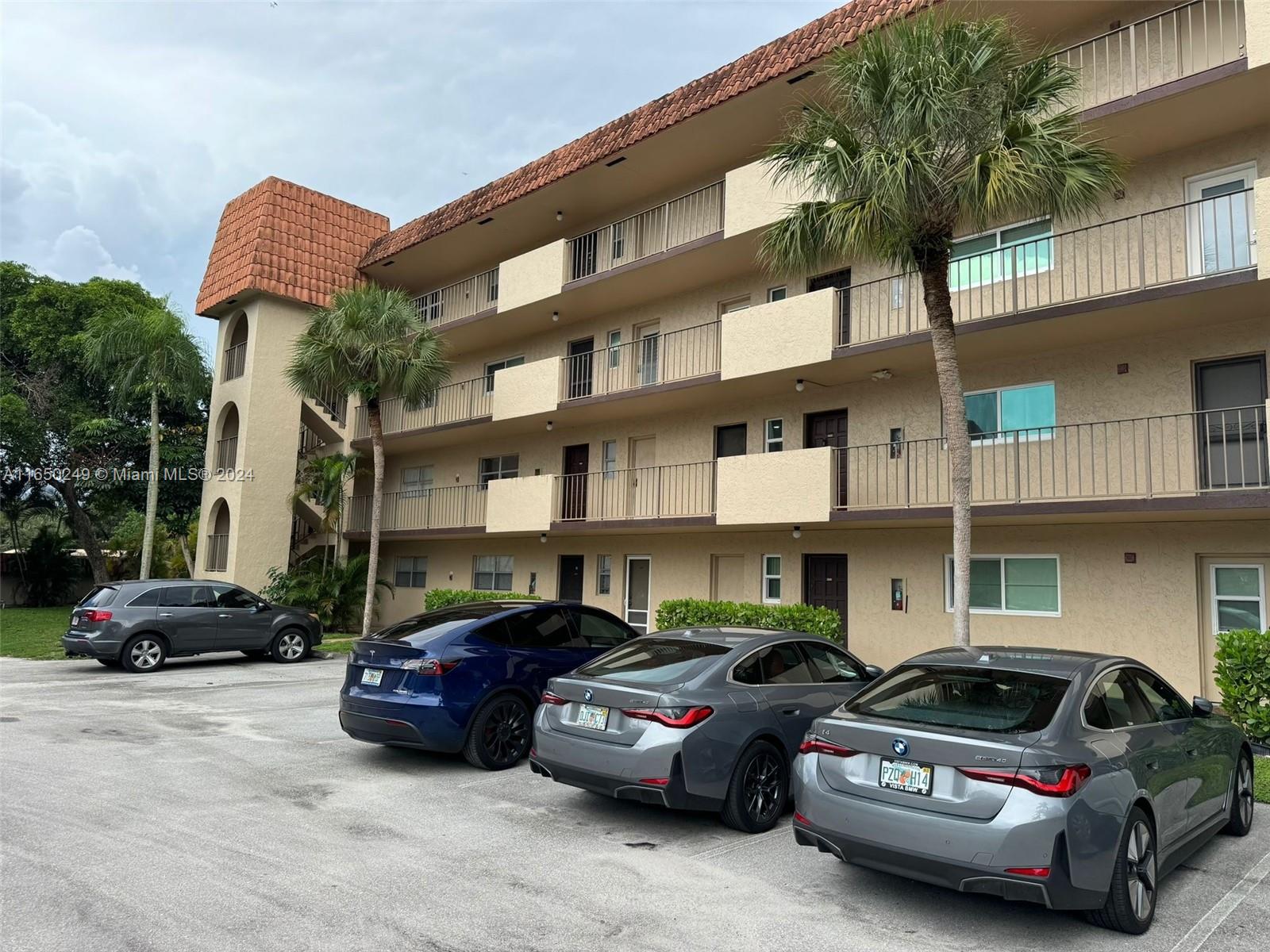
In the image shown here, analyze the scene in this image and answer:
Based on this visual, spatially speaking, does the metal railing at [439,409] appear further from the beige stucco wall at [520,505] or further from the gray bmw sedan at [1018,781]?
the gray bmw sedan at [1018,781]

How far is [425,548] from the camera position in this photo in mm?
26156

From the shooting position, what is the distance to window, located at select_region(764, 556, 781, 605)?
56.1 feet

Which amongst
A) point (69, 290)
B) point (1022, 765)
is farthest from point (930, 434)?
point (69, 290)

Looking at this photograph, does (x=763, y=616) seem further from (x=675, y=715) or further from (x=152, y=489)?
(x=152, y=489)

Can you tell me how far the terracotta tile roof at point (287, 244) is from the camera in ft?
82.7

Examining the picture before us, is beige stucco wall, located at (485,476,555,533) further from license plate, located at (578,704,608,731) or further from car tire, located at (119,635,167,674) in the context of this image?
license plate, located at (578,704,608,731)

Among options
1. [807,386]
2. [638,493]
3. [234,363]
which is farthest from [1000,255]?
[234,363]

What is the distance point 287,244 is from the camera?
2567cm

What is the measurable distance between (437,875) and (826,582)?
11.9 metres

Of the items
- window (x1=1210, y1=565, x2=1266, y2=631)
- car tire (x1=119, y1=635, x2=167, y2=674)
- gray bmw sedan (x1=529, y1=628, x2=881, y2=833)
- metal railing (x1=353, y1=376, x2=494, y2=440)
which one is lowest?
car tire (x1=119, y1=635, x2=167, y2=674)

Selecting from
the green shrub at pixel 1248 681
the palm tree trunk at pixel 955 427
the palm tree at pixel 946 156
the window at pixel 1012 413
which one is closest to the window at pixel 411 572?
the window at pixel 1012 413

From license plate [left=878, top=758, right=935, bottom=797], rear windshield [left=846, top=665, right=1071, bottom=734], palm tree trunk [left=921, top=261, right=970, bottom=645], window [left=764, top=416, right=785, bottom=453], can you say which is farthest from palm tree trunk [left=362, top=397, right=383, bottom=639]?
license plate [left=878, top=758, right=935, bottom=797]

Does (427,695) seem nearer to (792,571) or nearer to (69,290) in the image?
(792,571)

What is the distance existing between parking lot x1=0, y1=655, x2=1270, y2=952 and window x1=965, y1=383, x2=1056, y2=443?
24.7 feet
